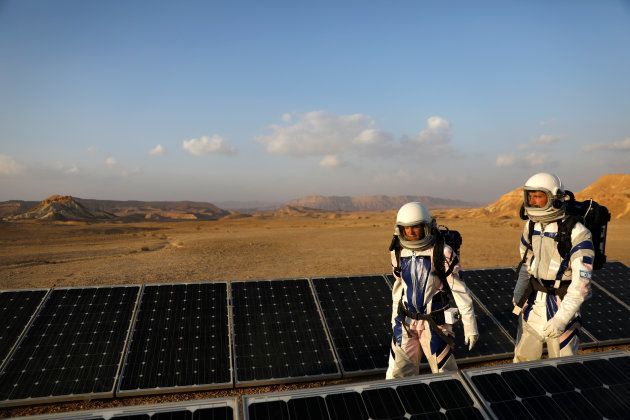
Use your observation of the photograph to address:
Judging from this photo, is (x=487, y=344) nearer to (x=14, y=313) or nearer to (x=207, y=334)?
(x=207, y=334)


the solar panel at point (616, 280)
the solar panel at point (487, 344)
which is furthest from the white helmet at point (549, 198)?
the solar panel at point (616, 280)

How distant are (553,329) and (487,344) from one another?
2.69 metres

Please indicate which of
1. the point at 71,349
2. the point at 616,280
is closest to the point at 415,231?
the point at 71,349

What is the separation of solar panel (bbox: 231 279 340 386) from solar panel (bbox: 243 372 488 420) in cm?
365

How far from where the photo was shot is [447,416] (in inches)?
143

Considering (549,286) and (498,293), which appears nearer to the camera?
(549,286)

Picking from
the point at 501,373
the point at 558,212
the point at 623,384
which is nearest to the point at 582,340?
the point at 558,212

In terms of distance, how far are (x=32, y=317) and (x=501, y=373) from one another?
8.32 metres

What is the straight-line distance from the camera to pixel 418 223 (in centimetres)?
535

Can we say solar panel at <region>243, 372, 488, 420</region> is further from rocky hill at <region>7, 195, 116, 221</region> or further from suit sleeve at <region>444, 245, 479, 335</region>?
rocky hill at <region>7, 195, 116, 221</region>

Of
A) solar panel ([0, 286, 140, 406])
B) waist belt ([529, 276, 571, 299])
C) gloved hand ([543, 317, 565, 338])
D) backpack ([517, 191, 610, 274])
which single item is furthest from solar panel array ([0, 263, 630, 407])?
backpack ([517, 191, 610, 274])

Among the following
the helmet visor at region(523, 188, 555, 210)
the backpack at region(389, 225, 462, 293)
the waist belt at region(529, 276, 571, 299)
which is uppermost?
the helmet visor at region(523, 188, 555, 210)

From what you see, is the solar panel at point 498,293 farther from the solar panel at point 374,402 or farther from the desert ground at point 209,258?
the desert ground at point 209,258

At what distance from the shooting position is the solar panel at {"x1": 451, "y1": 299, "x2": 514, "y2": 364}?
25.9 ft
